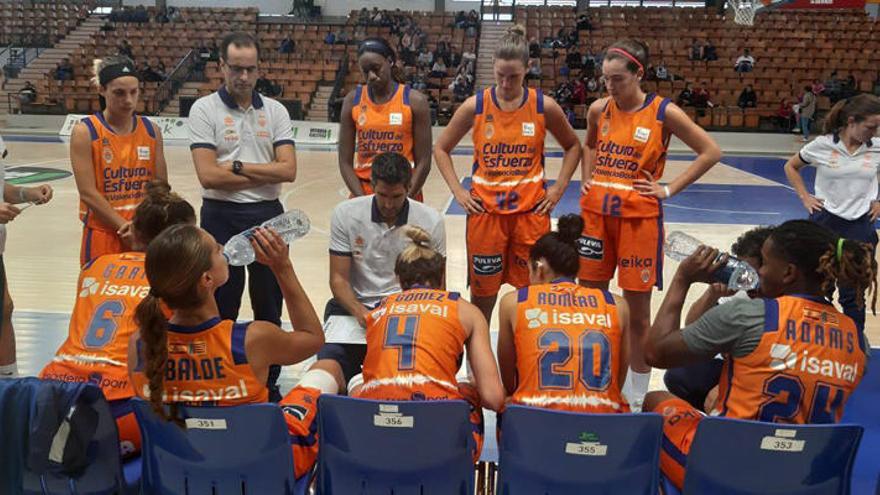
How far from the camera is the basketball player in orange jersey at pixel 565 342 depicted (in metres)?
2.75

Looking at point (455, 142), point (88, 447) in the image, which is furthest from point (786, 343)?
point (455, 142)

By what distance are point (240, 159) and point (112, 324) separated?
1.50 meters

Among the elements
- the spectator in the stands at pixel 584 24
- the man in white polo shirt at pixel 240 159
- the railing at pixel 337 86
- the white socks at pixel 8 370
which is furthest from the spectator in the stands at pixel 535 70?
the white socks at pixel 8 370

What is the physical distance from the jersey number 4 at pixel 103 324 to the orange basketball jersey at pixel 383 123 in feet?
6.41

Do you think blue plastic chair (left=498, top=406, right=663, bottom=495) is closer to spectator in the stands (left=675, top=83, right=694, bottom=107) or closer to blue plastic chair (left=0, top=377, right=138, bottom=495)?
blue plastic chair (left=0, top=377, right=138, bottom=495)

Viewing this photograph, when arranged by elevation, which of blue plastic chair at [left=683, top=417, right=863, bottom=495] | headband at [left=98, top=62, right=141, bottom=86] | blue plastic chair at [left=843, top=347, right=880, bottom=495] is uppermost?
Answer: headband at [left=98, top=62, right=141, bottom=86]

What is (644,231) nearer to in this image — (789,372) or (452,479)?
(789,372)

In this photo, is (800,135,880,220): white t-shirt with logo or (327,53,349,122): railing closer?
(800,135,880,220): white t-shirt with logo

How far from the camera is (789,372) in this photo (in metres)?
2.53

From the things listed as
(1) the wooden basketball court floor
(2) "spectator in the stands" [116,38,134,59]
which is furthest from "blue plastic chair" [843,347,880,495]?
(2) "spectator in the stands" [116,38,134,59]

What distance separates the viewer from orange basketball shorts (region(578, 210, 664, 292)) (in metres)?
4.26

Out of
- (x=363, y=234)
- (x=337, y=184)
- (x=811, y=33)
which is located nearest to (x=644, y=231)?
(x=363, y=234)

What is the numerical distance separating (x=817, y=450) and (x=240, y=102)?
3.27 m

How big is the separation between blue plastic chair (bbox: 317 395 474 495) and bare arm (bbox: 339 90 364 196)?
2.51 meters
